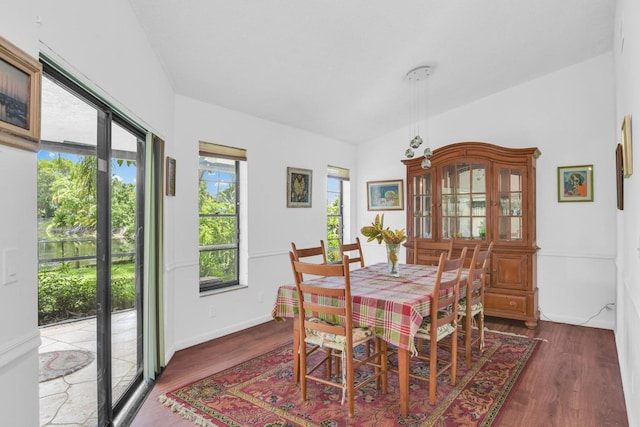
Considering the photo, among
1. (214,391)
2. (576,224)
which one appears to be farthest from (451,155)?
(214,391)

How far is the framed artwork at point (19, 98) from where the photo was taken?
1.13 metres

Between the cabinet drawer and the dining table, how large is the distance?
1.61 m

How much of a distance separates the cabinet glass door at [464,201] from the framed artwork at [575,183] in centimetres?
85

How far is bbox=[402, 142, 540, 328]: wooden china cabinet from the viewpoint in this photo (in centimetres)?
412

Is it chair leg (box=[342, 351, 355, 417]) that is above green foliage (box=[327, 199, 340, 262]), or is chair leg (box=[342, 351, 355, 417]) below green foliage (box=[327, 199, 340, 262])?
below

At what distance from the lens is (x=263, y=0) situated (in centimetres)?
231

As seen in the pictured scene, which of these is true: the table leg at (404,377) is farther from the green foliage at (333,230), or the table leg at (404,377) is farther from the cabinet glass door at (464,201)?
the green foliage at (333,230)

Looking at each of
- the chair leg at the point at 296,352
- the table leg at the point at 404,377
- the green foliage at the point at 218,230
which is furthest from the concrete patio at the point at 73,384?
the table leg at the point at 404,377

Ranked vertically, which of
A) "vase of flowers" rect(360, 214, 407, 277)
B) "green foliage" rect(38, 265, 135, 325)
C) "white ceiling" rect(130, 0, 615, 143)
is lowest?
"green foliage" rect(38, 265, 135, 325)

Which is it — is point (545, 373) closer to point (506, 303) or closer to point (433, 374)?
point (433, 374)

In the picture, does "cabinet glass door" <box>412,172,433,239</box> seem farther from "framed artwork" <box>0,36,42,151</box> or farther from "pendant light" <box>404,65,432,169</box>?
"framed artwork" <box>0,36,42,151</box>

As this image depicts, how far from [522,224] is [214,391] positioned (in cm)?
359

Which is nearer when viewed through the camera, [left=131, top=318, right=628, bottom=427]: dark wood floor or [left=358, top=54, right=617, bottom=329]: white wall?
[left=131, top=318, right=628, bottom=427]: dark wood floor

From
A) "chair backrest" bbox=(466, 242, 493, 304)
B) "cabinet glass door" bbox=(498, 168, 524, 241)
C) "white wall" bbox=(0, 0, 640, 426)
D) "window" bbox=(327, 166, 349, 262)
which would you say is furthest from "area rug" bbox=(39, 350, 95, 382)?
"cabinet glass door" bbox=(498, 168, 524, 241)
